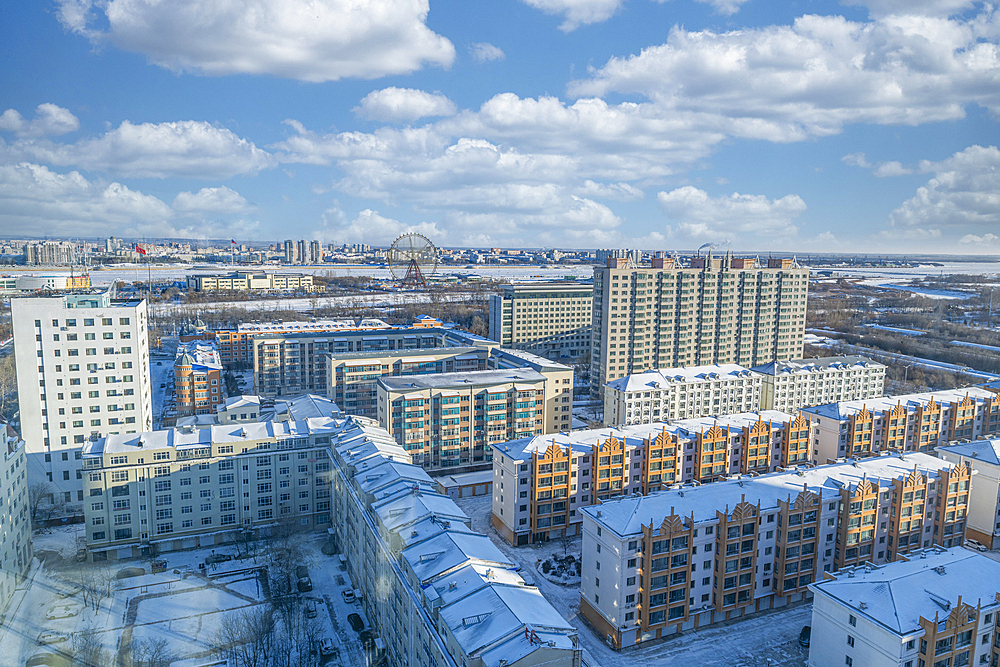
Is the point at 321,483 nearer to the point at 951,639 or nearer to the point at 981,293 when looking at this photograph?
the point at 951,639

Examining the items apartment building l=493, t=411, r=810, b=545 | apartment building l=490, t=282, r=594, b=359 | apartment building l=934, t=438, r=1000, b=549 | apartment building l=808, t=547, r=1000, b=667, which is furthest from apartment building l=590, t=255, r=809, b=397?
apartment building l=808, t=547, r=1000, b=667

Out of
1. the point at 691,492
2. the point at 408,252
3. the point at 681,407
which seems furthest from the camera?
the point at 408,252

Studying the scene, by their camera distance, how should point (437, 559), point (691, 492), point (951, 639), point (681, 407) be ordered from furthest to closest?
1. point (681, 407)
2. point (691, 492)
3. point (437, 559)
4. point (951, 639)

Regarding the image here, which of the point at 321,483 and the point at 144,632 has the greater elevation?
the point at 321,483

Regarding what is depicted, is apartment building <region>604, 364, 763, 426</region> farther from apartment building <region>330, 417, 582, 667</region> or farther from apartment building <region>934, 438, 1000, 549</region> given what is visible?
apartment building <region>330, 417, 582, 667</region>

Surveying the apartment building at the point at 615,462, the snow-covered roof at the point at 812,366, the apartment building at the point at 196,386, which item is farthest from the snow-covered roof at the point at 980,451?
the apartment building at the point at 196,386

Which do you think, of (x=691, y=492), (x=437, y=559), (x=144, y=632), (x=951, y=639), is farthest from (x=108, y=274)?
(x=951, y=639)

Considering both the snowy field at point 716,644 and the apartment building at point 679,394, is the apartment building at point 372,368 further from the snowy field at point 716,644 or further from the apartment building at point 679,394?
the snowy field at point 716,644
